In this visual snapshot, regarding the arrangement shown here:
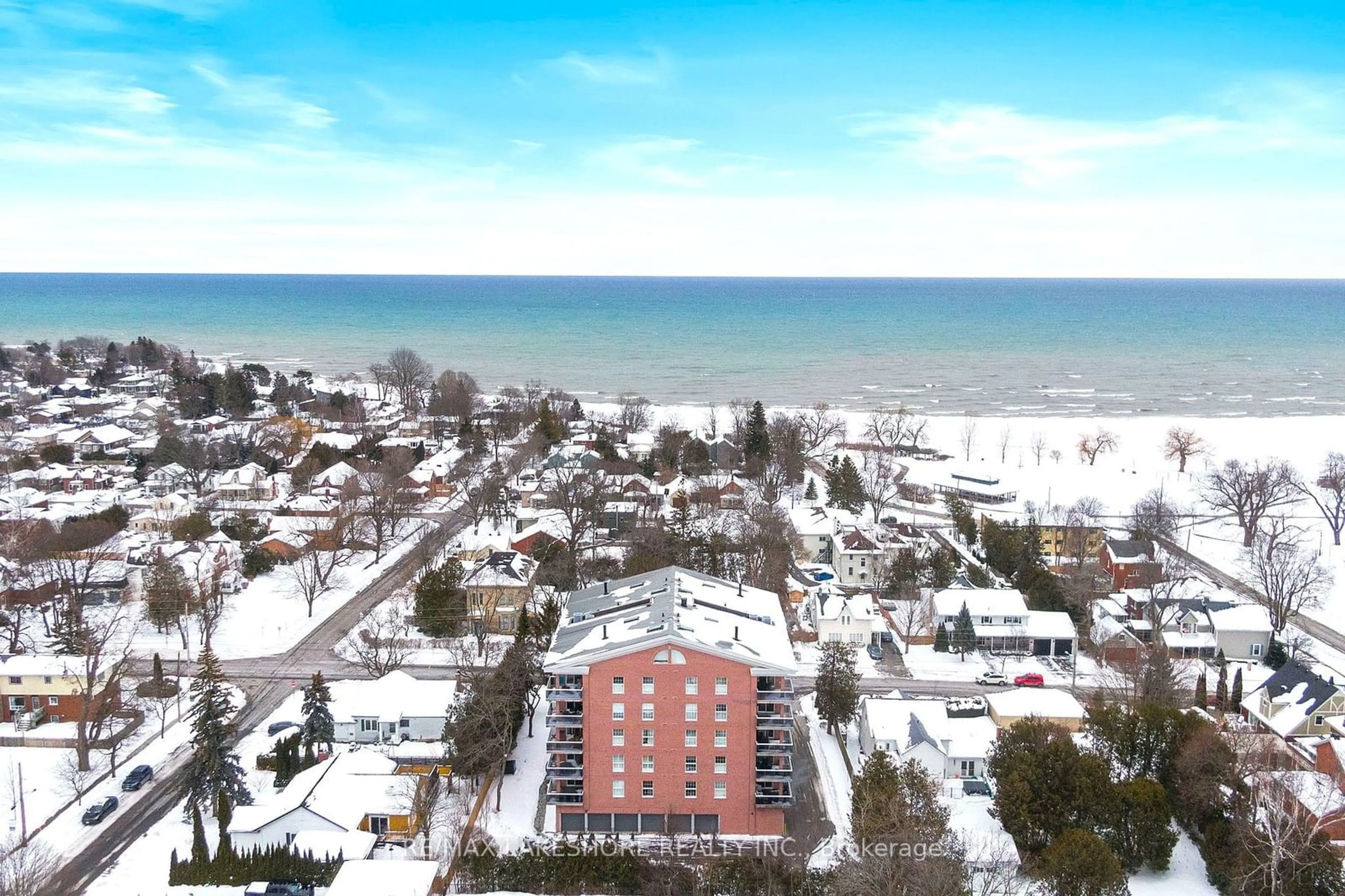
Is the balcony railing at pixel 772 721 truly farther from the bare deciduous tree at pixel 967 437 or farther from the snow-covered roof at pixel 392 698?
the bare deciduous tree at pixel 967 437

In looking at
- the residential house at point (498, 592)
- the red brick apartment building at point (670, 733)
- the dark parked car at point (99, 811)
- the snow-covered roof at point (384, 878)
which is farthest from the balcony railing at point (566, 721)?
the residential house at point (498, 592)

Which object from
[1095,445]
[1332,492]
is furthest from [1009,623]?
[1095,445]

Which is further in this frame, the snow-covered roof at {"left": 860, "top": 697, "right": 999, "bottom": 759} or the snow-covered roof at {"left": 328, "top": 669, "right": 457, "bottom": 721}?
the snow-covered roof at {"left": 328, "top": 669, "right": 457, "bottom": 721}

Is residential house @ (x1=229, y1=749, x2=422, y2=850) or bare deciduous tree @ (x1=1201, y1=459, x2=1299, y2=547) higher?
bare deciduous tree @ (x1=1201, y1=459, x2=1299, y2=547)

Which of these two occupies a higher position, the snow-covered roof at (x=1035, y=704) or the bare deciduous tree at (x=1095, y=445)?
the bare deciduous tree at (x=1095, y=445)

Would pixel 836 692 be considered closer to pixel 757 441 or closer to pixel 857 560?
pixel 857 560

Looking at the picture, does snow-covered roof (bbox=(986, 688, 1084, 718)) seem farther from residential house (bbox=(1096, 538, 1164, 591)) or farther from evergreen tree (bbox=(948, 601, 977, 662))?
residential house (bbox=(1096, 538, 1164, 591))

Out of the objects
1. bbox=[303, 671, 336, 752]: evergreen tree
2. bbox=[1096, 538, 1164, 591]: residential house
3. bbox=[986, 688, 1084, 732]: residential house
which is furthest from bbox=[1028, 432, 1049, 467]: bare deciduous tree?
bbox=[303, 671, 336, 752]: evergreen tree
